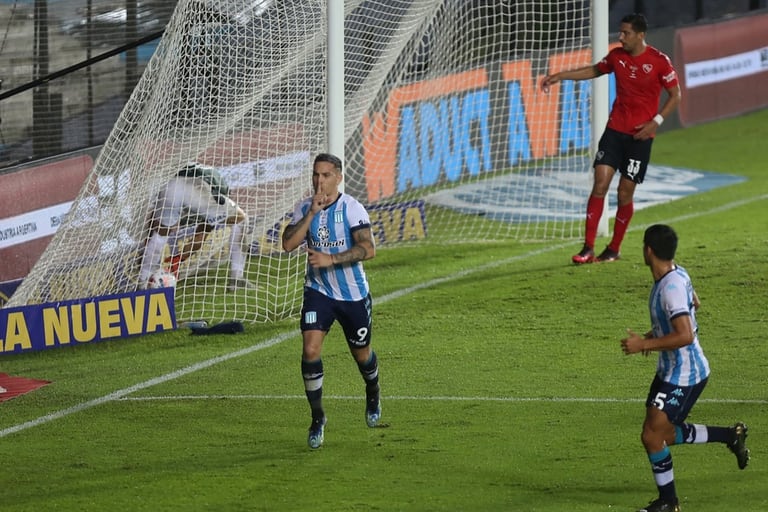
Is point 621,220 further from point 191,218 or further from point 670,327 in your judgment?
point 670,327

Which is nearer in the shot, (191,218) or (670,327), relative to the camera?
(670,327)

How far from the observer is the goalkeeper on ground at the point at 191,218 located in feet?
39.0

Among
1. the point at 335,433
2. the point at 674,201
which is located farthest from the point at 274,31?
the point at 674,201

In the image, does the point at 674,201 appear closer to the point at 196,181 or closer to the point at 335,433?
the point at 196,181

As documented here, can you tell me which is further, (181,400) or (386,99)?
(386,99)

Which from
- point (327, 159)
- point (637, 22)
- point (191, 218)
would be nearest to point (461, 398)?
point (327, 159)

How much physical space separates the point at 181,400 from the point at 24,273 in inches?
183

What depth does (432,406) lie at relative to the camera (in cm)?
921

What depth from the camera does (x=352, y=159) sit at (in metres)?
15.2

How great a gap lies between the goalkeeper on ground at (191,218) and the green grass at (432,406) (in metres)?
0.71

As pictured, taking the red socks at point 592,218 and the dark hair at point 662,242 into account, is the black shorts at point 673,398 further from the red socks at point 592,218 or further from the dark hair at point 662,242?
the red socks at point 592,218

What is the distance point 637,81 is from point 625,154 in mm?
645

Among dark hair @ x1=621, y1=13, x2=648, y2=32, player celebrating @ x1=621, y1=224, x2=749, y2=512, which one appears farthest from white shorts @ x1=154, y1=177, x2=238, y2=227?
player celebrating @ x1=621, y1=224, x2=749, y2=512

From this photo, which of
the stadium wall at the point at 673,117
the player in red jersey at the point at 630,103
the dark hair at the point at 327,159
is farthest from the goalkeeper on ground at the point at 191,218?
the dark hair at the point at 327,159
